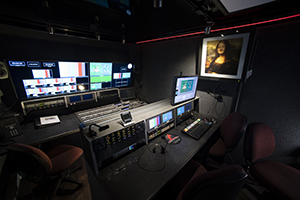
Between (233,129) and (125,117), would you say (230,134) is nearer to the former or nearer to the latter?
(233,129)

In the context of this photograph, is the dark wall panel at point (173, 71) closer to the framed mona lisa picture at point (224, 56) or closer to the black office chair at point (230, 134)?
the framed mona lisa picture at point (224, 56)

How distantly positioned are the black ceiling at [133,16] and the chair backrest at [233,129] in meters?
1.34

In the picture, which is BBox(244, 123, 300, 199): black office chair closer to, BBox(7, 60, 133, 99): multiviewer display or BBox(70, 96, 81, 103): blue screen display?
BBox(7, 60, 133, 99): multiviewer display

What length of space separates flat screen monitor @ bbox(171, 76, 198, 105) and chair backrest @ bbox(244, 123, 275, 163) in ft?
A: 3.11

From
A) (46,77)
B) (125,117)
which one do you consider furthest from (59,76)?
(125,117)

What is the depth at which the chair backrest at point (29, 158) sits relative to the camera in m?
1.18

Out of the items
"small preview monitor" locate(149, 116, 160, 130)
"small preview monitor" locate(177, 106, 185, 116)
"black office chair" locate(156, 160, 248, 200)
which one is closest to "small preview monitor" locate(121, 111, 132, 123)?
"small preview monitor" locate(149, 116, 160, 130)

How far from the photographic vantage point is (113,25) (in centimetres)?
302

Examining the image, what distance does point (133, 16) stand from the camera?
326cm

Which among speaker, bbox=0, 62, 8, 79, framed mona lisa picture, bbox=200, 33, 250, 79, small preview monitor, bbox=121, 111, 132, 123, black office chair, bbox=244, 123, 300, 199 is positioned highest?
framed mona lisa picture, bbox=200, 33, 250, 79

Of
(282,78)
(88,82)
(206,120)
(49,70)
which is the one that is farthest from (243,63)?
(49,70)

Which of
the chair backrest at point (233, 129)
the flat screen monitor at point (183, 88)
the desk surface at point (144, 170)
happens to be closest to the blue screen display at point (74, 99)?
the desk surface at point (144, 170)

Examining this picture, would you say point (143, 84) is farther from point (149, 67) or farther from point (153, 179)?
point (153, 179)

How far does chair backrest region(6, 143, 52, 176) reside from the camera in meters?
1.18
